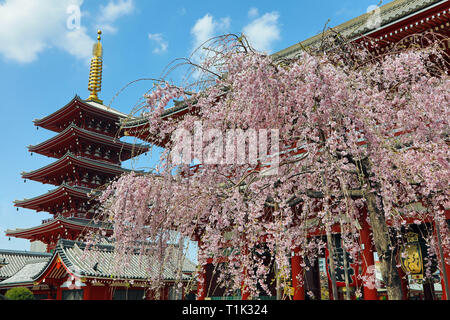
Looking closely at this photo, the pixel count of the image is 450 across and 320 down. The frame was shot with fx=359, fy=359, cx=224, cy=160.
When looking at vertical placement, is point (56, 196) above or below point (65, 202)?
above

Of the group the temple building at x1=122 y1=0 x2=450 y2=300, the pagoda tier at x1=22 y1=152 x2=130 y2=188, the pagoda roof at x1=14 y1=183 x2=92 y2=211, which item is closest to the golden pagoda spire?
the pagoda tier at x1=22 y1=152 x2=130 y2=188

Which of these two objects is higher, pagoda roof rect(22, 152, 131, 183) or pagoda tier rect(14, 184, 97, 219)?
pagoda roof rect(22, 152, 131, 183)

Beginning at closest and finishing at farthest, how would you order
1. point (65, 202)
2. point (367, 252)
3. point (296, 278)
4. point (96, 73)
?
point (367, 252)
point (296, 278)
point (65, 202)
point (96, 73)

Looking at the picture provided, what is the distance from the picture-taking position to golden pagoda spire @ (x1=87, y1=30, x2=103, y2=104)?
94.7 feet

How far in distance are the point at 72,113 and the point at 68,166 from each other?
416cm

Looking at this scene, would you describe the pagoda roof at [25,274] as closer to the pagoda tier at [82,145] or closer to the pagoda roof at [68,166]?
the pagoda roof at [68,166]

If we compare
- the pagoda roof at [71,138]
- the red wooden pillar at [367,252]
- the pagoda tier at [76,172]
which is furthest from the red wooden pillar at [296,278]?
the pagoda tier at [76,172]

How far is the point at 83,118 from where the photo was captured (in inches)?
1008

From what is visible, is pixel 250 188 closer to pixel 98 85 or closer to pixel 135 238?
pixel 135 238

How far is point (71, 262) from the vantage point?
13234mm

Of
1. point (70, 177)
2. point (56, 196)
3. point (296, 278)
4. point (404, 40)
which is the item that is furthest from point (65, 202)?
point (404, 40)

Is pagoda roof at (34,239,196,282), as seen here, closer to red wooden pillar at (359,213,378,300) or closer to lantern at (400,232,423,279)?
red wooden pillar at (359,213,378,300)

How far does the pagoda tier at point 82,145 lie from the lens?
24.0 metres

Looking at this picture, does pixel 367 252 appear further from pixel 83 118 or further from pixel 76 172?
pixel 83 118
